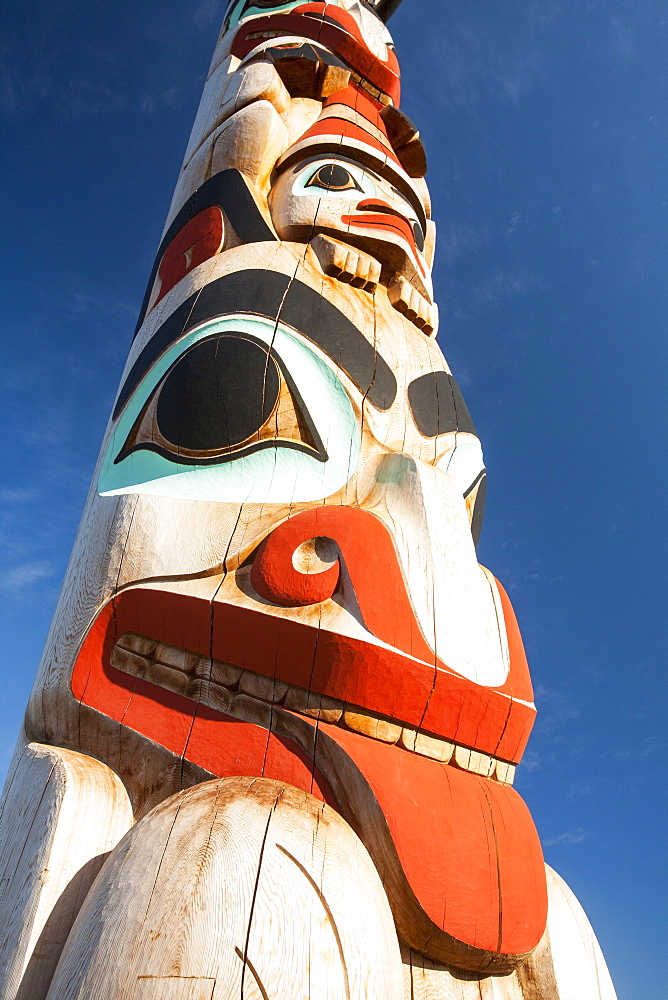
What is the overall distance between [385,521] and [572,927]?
1.22 m

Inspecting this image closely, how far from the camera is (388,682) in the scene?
69.2 inches

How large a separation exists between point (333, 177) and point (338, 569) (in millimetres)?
2606

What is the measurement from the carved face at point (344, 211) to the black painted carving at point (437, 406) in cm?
74

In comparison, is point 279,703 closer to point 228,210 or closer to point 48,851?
point 48,851

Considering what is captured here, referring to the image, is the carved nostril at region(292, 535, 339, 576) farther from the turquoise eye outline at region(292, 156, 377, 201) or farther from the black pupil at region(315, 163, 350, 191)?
the black pupil at region(315, 163, 350, 191)

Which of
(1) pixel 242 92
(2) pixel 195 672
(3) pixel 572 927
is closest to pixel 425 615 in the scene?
(2) pixel 195 672

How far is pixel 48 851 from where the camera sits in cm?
153

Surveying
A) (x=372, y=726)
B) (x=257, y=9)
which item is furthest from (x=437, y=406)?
(x=257, y=9)

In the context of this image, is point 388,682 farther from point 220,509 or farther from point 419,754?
point 220,509

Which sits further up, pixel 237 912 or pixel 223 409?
pixel 223 409

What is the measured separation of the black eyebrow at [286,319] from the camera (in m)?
2.70

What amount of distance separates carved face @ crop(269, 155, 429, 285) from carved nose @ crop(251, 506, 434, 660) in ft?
6.30

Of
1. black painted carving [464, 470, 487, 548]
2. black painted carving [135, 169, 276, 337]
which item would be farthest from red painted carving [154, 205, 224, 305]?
black painted carving [464, 470, 487, 548]

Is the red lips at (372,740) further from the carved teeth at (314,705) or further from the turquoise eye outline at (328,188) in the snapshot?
the turquoise eye outline at (328,188)
